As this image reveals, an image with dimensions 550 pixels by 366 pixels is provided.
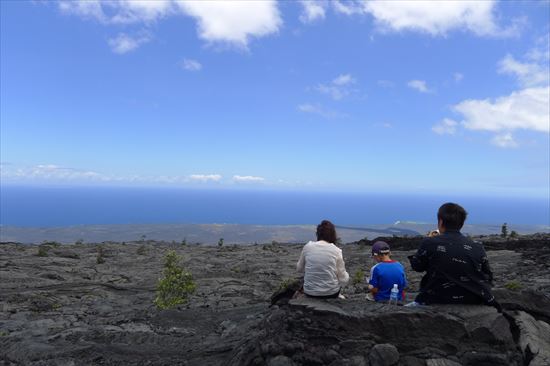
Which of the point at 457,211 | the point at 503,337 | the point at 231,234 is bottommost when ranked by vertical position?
the point at 231,234

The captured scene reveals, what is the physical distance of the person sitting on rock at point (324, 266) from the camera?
356 inches

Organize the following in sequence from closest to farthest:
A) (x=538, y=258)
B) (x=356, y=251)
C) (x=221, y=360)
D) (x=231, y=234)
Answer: (x=221, y=360) < (x=538, y=258) < (x=356, y=251) < (x=231, y=234)

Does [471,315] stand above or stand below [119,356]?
above

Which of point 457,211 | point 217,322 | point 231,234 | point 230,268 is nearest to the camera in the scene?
point 457,211

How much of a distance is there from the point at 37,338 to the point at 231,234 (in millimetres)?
98780

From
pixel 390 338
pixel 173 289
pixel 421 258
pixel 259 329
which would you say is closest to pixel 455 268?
pixel 421 258

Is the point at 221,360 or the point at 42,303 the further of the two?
the point at 42,303

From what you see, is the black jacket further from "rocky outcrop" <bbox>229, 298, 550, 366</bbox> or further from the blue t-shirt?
the blue t-shirt

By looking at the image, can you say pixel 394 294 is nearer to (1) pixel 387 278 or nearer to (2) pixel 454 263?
(1) pixel 387 278

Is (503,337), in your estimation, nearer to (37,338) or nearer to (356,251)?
(37,338)

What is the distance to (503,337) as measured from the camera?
8227 mm

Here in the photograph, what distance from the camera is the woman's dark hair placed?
915 centimetres

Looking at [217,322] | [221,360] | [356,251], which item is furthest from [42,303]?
[356,251]

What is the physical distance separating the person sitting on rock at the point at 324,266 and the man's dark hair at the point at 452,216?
7.06ft
